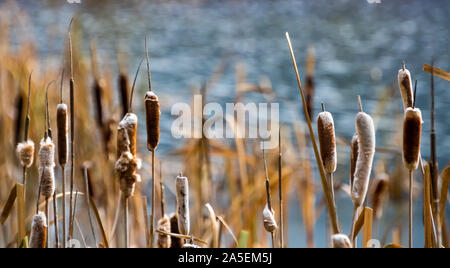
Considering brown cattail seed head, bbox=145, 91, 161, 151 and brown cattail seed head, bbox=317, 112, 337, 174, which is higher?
brown cattail seed head, bbox=145, 91, 161, 151

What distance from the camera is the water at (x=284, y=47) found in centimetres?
118

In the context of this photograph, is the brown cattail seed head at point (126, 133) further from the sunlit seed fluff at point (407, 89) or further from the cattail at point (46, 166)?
the sunlit seed fluff at point (407, 89)

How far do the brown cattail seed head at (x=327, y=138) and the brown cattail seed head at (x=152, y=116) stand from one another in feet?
0.56

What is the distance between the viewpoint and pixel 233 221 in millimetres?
1116

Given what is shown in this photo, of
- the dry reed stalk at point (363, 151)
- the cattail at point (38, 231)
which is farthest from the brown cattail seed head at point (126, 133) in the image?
the dry reed stalk at point (363, 151)

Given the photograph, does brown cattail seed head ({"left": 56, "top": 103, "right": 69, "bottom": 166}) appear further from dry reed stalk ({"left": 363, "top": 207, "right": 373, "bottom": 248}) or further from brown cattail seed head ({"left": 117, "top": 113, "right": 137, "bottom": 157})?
dry reed stalk ({"left": 363, "top": 207, "right": 373, "bottom": 248})

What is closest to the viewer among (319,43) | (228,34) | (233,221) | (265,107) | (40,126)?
(233,221)

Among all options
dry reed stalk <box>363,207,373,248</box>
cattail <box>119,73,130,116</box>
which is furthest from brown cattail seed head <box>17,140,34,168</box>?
dry reed stalk <box>363,207,373,248</box>

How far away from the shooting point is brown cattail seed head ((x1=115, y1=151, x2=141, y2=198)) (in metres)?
0.49

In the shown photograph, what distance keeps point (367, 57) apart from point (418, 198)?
0.59m

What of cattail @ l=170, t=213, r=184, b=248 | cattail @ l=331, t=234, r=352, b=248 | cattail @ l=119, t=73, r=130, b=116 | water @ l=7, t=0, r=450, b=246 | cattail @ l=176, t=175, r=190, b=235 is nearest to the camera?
cattail @ l=331, t=234, r=352, b=248

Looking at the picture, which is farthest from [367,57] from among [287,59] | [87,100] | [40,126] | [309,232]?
[40,126]

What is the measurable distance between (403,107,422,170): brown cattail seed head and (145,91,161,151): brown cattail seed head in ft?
0.82
